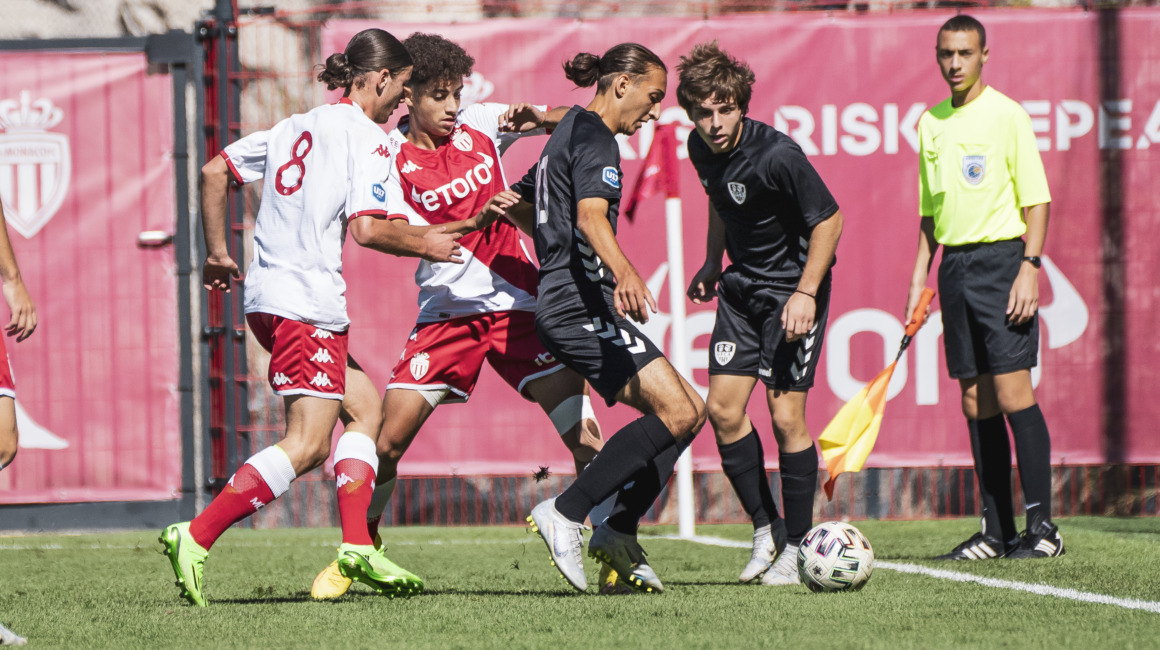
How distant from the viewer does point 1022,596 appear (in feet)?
14.9

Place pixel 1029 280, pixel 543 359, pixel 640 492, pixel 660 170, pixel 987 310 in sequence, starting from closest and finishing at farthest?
pixel 640 492 → pixel 543 359 → pixel 1029 280 → pixel 987 310 → pixel 660 170

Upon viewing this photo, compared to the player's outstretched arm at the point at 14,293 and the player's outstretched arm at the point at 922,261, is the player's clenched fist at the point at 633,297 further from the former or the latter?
the player's outstretched arm at the point at 922,261

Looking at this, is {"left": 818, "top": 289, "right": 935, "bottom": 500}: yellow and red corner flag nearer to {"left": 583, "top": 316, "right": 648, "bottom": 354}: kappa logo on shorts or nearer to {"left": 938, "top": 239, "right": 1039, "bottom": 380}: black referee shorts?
{"left": 938, "top": 239, "right": 1039, "bottom": 380}: black referee shorts

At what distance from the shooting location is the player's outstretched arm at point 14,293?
405 cm

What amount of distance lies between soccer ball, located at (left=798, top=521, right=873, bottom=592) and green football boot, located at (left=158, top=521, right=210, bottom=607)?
2.03m

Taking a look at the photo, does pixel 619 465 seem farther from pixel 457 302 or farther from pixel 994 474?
pixel 994 474

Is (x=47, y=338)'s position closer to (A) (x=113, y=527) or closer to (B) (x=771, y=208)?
(A) (x=113, y=527)

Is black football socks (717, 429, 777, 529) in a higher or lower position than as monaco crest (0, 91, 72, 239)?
lower

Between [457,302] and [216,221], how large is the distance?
95cm

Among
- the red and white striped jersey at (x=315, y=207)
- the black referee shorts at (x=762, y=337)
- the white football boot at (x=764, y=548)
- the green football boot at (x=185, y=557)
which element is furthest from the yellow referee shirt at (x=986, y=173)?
the green football boot at (x=185, y=557)

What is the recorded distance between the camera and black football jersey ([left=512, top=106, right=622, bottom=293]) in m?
4.62

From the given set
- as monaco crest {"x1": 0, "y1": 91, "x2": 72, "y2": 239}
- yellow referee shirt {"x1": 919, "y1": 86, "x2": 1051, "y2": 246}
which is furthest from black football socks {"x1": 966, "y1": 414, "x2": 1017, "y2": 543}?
as monaco crest {"x1": 0, "y1": 91, "x2": 72, "y2": 239}

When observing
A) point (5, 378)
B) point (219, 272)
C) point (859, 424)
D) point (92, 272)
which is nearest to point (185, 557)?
point (5, 378)

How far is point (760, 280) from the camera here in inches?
208
